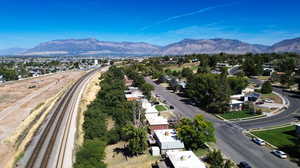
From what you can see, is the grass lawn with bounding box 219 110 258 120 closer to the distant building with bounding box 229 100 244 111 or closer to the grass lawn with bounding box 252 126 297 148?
the distant building with bounding box 229 100 244 111

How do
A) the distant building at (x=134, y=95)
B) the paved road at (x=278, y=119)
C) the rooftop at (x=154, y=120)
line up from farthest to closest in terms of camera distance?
the distant building at (x=134, y=95)
the paved road at (x=278, y=119)
the rooftop at (x=154, y=120)

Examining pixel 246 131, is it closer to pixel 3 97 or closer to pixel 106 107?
pixel 106 107

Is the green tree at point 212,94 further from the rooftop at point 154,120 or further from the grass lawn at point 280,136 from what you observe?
the rooftop at point 154,120

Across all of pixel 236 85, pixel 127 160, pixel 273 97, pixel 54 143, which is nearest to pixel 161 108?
pixel 127 160

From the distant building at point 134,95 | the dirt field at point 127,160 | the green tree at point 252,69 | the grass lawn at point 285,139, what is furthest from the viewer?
the green tree at point 252,69

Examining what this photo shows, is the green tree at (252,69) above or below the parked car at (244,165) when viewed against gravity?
above

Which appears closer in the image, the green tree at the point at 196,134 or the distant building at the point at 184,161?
the distant building at the point at 184,161

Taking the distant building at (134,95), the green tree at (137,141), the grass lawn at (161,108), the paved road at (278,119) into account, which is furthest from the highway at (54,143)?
the paved road at (278,119)
